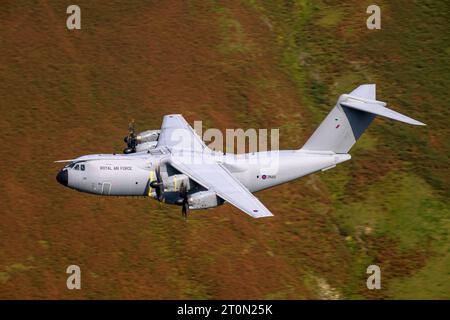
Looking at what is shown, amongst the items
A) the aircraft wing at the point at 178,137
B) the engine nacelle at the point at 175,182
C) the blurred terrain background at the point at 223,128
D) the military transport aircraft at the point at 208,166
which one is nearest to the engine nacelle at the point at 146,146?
the aircraft wing at the point at 178,137

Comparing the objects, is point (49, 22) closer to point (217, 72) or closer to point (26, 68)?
point (26, 68)

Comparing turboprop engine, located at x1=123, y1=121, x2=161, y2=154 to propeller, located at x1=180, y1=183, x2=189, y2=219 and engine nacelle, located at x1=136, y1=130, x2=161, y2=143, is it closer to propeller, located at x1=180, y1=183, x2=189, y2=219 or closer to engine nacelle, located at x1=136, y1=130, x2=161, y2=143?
engine nacelle, located at x1=136, y1=130, x2=161, y2=143

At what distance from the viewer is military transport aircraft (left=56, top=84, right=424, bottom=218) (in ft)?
133

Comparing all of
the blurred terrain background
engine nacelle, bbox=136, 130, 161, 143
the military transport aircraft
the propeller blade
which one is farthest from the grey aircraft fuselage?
the blurred terrain background

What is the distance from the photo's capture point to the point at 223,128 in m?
54.8

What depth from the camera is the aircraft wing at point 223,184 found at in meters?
37.2

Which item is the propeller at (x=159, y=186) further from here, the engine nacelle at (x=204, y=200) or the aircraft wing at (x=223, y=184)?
the engine nacelle at (x=204, y=200)

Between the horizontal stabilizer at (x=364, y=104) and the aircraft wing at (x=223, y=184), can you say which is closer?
the aircraft wing at (x=223, y=184)

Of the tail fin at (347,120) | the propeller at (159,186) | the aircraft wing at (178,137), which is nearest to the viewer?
the propeller at (159,186)

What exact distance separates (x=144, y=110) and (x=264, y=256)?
48.7ft

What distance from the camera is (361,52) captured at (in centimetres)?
6594

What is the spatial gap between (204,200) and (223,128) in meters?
15.8

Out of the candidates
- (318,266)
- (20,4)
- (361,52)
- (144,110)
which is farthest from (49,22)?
(318,266)

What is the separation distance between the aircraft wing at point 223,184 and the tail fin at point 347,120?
215 inches
